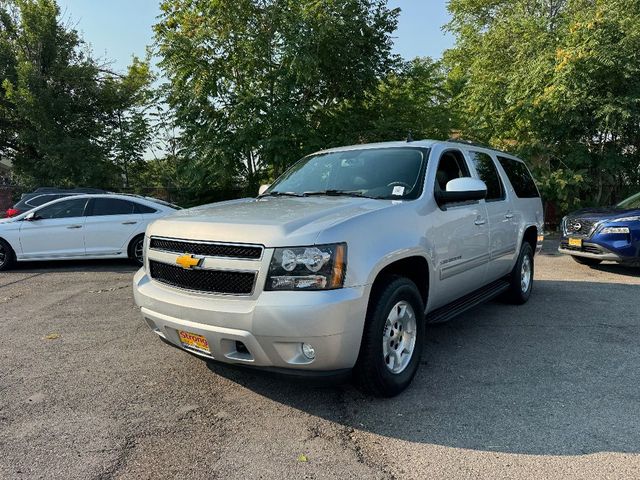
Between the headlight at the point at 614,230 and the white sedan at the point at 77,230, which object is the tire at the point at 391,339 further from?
the white sedan at the point at 77,230

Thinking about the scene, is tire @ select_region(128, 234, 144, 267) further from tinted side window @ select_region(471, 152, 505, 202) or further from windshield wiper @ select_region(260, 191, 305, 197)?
tinted side window @ select_region(471, 152, 505, 202)

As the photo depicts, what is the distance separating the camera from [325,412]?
133 inches

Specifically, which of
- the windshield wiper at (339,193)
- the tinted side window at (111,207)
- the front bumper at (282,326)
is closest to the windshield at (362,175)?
the windshield wiper at (339,193)

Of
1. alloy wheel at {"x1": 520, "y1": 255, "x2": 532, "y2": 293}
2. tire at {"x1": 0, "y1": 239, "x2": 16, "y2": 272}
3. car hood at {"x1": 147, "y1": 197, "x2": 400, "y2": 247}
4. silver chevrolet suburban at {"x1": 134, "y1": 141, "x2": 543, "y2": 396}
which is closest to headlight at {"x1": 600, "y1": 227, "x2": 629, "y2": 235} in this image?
alloy wheel at {"x1": 520, "y1": 255, "x2": 532, "y2": 293}

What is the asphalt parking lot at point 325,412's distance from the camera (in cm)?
275

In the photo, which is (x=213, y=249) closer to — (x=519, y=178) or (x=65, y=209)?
(x=519, y=178)

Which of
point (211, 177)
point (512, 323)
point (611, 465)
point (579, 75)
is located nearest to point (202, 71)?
point (211, 177)

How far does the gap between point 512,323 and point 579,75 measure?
10924 mm

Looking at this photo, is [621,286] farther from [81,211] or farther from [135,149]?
[135,149]

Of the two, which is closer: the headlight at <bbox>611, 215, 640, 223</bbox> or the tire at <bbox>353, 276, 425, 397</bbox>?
the tire at <bbox>353, 276, 425, 397</bbox>

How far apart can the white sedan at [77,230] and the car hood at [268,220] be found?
254 inches

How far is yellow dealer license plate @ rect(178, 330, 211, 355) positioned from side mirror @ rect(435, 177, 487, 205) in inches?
86.2

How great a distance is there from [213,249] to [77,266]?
7.98m

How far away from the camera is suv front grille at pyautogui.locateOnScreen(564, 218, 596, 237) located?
8.50m
